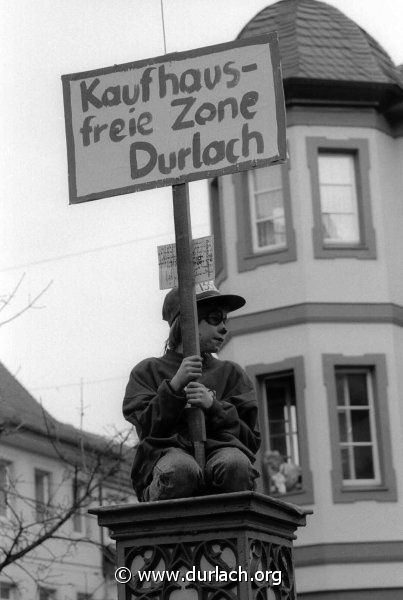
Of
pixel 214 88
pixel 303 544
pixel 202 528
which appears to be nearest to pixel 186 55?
pixel 214 88

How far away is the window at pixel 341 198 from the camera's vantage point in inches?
924

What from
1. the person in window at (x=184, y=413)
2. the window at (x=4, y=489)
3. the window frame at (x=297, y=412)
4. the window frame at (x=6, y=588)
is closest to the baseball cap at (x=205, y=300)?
the person in window at (x=184, y=413)

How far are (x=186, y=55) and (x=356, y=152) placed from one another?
689 inches

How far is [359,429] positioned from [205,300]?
54.3ft

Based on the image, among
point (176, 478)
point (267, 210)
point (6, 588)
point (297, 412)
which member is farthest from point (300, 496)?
point (6, 588)

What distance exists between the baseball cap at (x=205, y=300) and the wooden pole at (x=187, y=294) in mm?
194

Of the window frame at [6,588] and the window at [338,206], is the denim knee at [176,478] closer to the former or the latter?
the window at [338,206]

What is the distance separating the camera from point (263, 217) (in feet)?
78.1

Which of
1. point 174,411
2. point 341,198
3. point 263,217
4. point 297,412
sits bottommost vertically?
point 174,411

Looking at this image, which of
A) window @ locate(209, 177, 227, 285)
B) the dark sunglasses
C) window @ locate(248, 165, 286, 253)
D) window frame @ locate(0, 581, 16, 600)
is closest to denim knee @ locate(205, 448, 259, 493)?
the dark sunglasses

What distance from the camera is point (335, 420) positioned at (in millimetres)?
22625

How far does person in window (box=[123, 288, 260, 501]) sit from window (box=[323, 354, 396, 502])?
16015mm

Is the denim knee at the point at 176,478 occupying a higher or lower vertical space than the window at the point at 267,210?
lower

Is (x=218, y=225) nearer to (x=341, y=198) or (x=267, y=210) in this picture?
(x=267, y=210)
